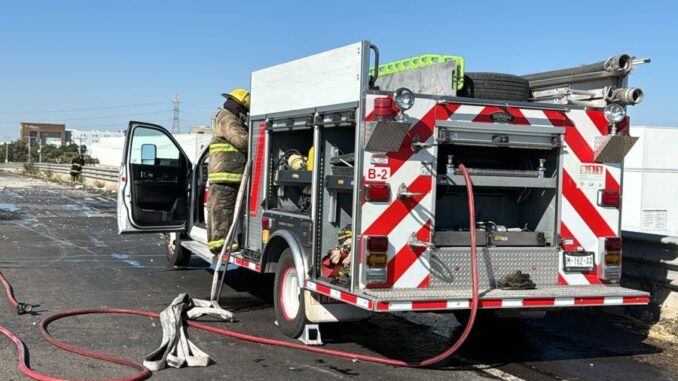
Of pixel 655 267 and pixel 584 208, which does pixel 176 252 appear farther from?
pixel 655 267

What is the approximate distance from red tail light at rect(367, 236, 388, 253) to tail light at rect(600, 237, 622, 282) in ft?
7.03

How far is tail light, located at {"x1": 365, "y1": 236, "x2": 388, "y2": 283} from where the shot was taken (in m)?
5.76

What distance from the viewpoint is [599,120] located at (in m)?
6.56

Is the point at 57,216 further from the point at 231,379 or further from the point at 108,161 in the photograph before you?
the point at 108,161

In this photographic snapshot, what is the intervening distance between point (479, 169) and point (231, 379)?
2720 millimetres

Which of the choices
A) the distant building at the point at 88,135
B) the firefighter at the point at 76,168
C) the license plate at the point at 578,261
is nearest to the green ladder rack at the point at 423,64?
the license plate at the point at 578,261

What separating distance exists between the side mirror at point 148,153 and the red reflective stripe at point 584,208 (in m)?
5.94

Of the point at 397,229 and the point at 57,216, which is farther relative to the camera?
the point at 57,216

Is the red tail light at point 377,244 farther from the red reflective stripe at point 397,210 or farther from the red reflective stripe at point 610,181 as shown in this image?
the red reflective stripe at point 610,181

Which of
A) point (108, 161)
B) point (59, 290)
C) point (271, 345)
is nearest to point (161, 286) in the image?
Result: point (59, 290)

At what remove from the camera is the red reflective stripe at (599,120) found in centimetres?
654

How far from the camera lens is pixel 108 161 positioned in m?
82.4

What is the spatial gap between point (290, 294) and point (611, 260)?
9.77 ft

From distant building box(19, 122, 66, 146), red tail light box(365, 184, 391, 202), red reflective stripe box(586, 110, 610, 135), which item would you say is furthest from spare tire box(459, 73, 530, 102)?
distant building box(19, 122, 66, 146)
